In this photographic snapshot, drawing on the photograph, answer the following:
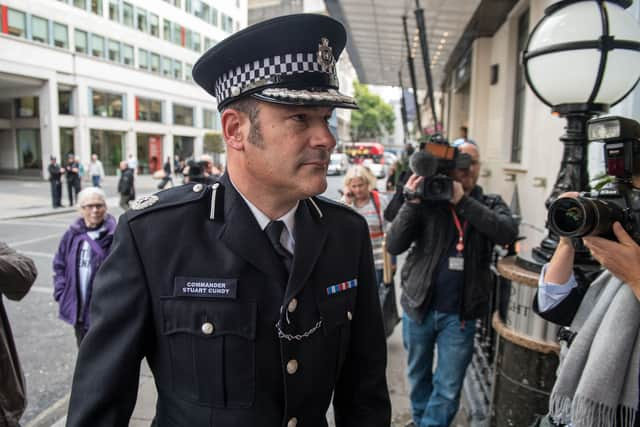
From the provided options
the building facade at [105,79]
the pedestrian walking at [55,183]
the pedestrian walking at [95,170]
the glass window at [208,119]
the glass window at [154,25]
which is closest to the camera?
the building facade at [105,79]

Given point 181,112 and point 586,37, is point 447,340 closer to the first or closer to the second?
point 586,37

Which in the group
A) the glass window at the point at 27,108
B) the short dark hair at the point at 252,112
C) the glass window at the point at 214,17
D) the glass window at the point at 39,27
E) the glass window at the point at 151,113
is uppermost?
the glass window at the point at 151,113

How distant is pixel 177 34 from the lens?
3.46 m

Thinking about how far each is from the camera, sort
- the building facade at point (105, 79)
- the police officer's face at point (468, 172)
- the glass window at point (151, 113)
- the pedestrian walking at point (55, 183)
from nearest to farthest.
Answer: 1. the police officer's face at point (468, 172)
2. the building facade at point (105, 79)
3. the pedestrian walking at point (55, 183)
4. the glass window at point (151, 113)

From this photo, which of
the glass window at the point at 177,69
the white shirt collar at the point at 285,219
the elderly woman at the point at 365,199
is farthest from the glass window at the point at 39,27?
the white shirt collar at the point at 285,219

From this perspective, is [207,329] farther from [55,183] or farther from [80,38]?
[55,183]

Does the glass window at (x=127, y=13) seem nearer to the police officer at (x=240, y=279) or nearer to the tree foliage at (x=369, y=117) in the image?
the police officer at (x=240, y=279)

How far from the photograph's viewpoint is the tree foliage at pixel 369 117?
215 ft

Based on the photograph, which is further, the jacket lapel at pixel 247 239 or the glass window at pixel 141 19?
the glass window at pixel 141 19

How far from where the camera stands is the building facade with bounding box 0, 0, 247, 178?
9.81 ft

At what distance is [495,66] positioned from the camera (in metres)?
8.67

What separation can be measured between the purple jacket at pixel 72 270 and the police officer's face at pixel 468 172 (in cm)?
260

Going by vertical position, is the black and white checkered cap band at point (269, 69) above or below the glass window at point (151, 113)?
below

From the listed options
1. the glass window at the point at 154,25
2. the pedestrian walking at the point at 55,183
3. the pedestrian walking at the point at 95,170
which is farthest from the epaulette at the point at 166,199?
the pedestrian walking at the point at 95,170
